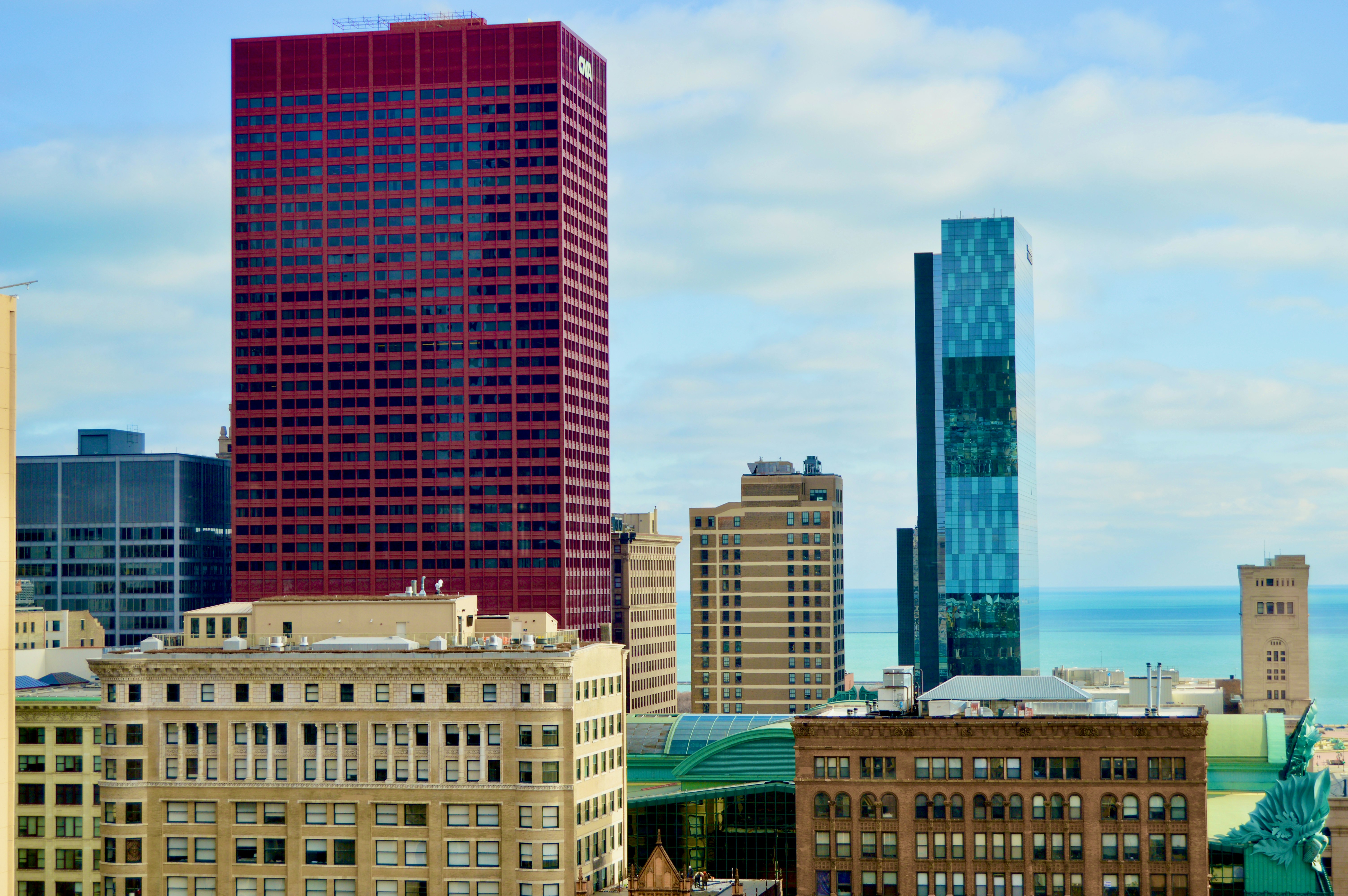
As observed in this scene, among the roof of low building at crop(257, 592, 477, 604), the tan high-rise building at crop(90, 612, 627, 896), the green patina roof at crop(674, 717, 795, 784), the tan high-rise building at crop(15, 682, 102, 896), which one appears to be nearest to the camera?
the tan high-rise building at crop(90, 612, 627, 896)

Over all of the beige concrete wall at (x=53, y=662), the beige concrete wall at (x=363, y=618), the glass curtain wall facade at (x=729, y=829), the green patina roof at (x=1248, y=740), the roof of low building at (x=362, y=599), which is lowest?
the glass curtain wall facade at (x=729, y=829)

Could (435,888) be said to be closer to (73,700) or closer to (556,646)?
(556,646)

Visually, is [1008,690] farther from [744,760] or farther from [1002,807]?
[744,760]

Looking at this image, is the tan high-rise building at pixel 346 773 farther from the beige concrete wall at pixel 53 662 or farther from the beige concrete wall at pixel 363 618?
the beige concrete wall at pixel 53 662

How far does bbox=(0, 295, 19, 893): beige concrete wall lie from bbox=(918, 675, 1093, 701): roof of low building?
96.0 meters

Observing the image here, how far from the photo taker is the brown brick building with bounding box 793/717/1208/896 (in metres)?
135

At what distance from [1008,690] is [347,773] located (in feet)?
180

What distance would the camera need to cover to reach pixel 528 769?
13600 centimetres

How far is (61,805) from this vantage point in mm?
153000

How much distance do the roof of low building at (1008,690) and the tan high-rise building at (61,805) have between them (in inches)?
2857

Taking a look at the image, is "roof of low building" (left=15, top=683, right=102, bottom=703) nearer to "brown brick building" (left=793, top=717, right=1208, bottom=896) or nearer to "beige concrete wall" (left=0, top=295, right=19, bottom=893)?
"brown brick building" (left=793, top=717, right=1208, bottom=896)

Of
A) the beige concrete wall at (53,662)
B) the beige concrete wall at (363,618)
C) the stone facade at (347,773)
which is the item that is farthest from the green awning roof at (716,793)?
the beige concrete wall at (53,662)

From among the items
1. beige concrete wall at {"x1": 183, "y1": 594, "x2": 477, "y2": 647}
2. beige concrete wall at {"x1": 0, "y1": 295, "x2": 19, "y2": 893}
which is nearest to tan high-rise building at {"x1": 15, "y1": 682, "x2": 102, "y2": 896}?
beige concrete wall at {"x1": 183, "y1": 594, "x2": 477, "y2": 647}

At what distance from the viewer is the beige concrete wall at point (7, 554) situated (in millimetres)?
59625
